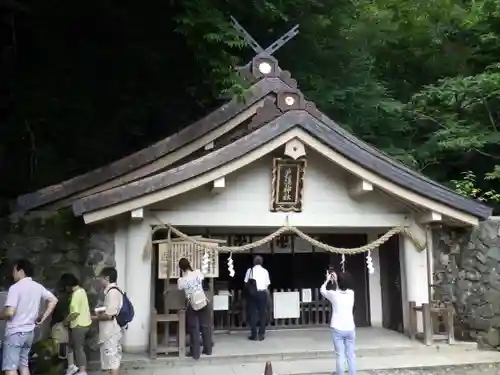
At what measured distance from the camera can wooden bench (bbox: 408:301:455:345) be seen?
10.6m

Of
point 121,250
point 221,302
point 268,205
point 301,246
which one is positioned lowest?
point 221,302

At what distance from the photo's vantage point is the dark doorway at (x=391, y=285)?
12203 mm

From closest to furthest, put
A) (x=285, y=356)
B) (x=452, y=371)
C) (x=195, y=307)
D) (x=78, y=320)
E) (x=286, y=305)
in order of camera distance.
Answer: (x=78, y=320), (x=452, y=371), (x=195, y=307), (x=285, y=356), (x=286, y=305)

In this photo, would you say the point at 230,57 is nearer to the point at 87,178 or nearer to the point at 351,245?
the point at 87,178

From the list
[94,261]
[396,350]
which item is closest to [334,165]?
[396,350]

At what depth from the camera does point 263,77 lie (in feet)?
44.5

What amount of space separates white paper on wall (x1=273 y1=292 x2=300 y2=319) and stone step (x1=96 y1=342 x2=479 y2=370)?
8.72ft

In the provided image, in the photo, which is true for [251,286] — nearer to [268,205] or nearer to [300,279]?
[268,205]

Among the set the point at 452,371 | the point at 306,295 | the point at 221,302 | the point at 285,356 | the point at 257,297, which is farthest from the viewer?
the point at 306,295

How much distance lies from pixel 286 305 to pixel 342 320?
5.28 meters

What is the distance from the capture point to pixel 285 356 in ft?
32.2

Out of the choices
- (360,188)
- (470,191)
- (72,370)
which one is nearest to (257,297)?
(360,188)

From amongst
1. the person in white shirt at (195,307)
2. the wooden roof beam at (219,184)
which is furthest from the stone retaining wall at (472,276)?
the person in white shirt at (195,307)

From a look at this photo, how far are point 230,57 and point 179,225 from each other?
3.57m
